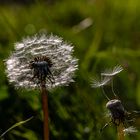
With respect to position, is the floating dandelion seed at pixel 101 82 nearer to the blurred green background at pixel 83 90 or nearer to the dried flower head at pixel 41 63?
the dried flower head at pixel 41 63

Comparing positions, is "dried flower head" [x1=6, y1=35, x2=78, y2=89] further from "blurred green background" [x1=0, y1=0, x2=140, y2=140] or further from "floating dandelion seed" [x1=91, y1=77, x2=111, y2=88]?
"blurred green background" [x1=0, y1=0, x2=140, y2=140]

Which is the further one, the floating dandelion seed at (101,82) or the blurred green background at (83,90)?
the blurred green background at (83,90)

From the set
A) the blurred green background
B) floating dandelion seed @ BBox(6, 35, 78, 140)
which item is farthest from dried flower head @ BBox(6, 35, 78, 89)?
the blurred green background

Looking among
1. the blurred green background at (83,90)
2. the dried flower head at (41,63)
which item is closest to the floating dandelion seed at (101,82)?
the dried flower head at (41,63)

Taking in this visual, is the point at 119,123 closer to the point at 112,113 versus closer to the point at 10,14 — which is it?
the point at 112,113

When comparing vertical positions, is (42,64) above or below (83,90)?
below

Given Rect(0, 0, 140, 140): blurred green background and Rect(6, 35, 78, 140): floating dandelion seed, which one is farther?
Rect(0, 0, 140, 140): blurred green background

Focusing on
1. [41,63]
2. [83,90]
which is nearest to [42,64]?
[41,63]

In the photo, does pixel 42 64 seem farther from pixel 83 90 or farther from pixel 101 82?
pixel 83 90

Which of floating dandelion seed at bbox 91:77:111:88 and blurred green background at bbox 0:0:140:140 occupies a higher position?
blurred green background at bbox 0:0:140:140
